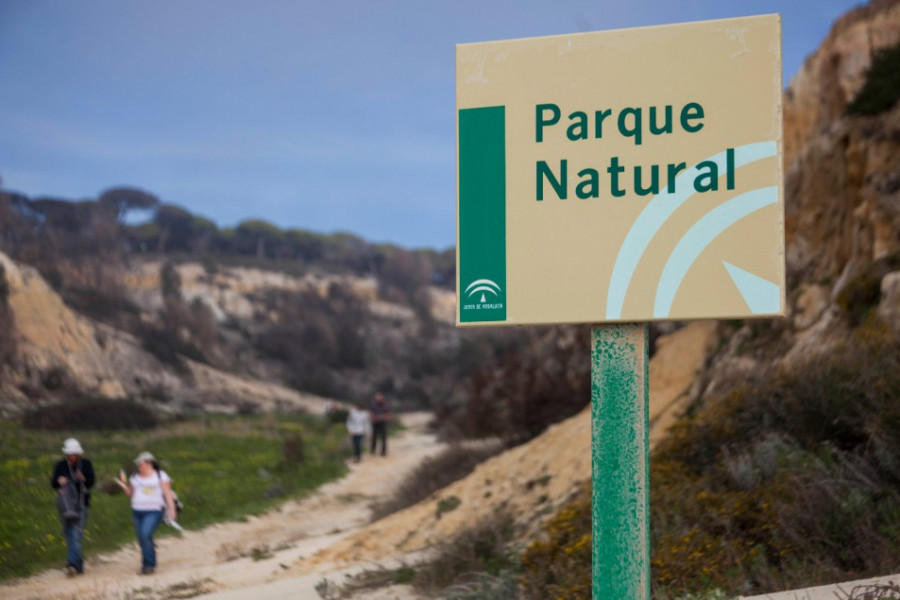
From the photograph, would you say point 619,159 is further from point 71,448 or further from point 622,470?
point 71,448

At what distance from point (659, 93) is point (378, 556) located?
23.7 ft

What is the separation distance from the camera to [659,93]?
441 centimetres

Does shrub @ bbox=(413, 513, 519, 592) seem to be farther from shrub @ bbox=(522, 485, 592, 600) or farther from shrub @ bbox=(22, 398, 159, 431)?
shrub @ bbox=(22, 398, 159, 431)

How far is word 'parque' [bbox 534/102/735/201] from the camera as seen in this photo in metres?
4.32

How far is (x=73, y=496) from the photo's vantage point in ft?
30.8

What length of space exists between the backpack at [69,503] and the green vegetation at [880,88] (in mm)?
12253

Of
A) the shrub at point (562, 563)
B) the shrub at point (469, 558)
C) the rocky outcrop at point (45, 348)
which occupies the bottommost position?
the shrub at point (469, 558)

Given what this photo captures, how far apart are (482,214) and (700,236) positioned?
3.73 ft

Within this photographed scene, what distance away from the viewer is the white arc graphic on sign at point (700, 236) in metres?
4.23

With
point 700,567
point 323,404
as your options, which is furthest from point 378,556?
point 323,404

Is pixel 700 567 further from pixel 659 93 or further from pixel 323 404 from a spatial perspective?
pixel 323 404

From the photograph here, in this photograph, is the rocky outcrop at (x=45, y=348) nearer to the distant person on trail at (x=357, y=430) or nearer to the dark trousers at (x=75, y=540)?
the dark trousers at (x=75, y=540)

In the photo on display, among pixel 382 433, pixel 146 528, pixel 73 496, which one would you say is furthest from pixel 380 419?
pixel 73 496

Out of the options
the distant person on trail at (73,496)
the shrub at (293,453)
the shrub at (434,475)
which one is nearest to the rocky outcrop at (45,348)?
the shrub at (293,453)
